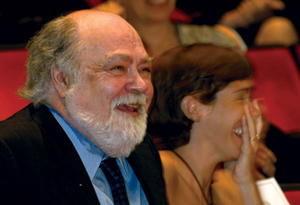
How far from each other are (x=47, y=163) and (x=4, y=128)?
120 mm

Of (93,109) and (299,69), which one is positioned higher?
(93,109)

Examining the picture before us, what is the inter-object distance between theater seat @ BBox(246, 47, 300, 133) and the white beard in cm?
111

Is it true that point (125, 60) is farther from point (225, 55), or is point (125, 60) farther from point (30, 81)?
point (225, 55)

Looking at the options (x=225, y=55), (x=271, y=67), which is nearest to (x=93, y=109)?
(x=225, y=55)

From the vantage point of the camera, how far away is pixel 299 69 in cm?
241

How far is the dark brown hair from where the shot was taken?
1.58 m

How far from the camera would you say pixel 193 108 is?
5.22ft

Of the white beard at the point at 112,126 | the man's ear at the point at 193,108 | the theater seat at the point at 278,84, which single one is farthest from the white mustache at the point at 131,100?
the theater seat at the point at 278,84

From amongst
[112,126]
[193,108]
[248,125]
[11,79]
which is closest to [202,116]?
[193,108]

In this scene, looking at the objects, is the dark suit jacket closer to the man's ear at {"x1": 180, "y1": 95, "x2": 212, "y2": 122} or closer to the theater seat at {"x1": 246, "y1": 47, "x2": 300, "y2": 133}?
the man's ear at {"x1": 180, "y1": 95, "x2": 212, "y2": 122}

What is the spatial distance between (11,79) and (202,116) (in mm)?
807

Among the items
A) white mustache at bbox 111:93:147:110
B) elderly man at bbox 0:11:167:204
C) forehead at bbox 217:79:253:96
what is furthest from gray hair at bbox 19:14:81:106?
forehead at bbox 217:79:253:96

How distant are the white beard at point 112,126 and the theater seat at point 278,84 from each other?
1112mm

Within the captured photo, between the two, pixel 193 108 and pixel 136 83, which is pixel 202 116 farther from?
pixel 136 83
